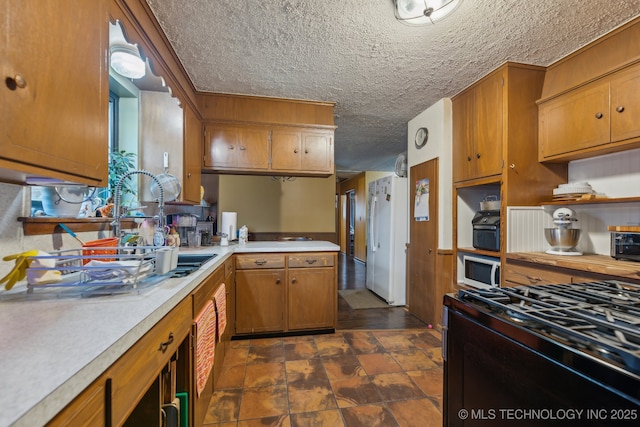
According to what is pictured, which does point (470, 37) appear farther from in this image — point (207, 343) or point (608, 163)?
point (207, 343)

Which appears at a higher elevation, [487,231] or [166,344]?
[487,231]

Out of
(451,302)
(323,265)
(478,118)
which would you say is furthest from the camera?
(323,265)

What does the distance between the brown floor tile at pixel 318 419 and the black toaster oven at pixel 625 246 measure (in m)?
1.97

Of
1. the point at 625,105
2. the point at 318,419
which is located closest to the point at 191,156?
the point at 318,419

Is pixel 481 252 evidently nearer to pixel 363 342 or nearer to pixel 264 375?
pixel 363 342

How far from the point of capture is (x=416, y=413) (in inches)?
63.0

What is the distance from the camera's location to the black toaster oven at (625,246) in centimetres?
157

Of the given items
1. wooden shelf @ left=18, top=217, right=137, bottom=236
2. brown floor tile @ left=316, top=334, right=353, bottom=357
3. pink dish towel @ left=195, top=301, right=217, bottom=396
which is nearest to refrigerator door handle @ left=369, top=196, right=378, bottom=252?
brown floor tile @ left=316, top=334, right=353, bottom=357

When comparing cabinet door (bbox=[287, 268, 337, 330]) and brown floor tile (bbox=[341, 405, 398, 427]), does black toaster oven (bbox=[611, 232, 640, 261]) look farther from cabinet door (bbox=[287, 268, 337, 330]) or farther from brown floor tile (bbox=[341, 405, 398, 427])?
cabinet door (bbox=[287, 268, 337, 330])

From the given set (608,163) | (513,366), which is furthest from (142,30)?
(608,163)

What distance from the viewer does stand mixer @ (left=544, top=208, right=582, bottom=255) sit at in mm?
1939

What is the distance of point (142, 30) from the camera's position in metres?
1.52

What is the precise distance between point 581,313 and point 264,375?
6.33ft

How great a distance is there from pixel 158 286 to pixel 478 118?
2701mm
